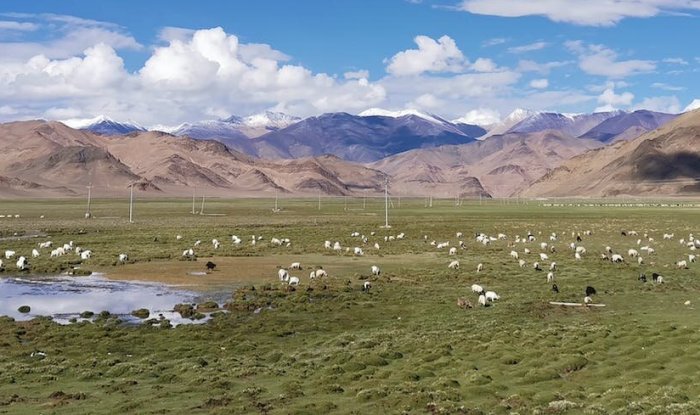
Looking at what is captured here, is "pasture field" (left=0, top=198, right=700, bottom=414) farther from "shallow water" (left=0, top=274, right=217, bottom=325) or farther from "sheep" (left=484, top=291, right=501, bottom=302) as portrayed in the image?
"shallow water" (left=0, top=274, right=217, bottom=325)

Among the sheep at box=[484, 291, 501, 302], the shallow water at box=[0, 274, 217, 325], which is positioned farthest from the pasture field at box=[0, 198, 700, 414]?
the shallow water at box=[0, 274, 217, 325]

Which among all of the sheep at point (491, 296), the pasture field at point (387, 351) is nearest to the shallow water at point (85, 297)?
the pasture field at point (387, 351)

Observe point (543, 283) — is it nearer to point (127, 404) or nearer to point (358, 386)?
point (358, 386)

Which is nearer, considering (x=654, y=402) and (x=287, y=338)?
(x=654, y=402)

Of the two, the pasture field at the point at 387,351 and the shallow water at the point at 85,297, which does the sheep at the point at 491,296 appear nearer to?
the pasture field at the point at 387,351

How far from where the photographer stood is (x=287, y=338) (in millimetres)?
26156

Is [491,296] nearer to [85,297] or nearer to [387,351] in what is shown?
[387,351]

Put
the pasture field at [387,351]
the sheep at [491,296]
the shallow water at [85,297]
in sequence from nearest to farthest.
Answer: the pasture field at [387,351] → the shallow water at [85,297] → the sheep at [491,296]

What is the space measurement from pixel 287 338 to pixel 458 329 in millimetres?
6397

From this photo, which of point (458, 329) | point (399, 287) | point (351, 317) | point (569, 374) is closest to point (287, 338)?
point (351, 317)

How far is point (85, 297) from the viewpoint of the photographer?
3581 centimetres

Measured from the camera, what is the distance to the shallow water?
31094 mm

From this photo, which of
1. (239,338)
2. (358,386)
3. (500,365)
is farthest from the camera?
Answer: (239,338)

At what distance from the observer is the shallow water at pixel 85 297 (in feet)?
102
